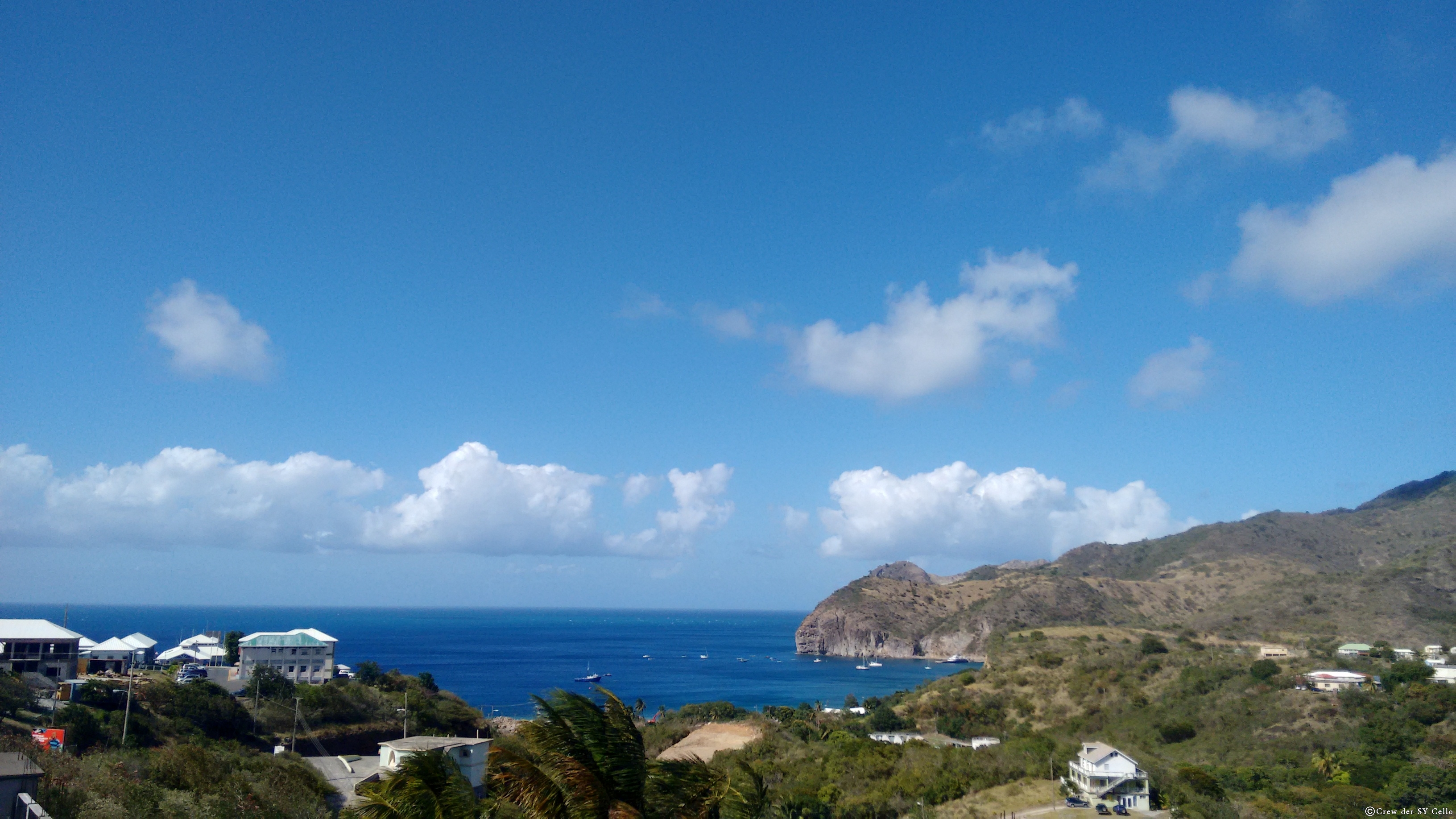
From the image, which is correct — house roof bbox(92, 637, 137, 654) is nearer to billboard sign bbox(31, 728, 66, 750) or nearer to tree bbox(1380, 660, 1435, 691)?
billboard sign bbox(31, 728, 66, 750)

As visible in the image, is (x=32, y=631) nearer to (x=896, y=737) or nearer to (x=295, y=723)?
(x=295, y=723)

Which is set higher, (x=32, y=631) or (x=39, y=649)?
(x=32, y=631)

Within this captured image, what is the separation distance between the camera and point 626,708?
281 inches

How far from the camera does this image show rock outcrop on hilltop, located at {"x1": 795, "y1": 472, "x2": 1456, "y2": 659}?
247ft

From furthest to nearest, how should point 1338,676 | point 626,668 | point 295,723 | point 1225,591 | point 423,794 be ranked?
point 626,668 < point 1225,591 < point 1338,676 < point 295,723 < point 423,794

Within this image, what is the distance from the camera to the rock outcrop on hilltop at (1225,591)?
247 ft

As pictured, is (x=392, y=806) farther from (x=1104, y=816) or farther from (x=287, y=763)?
(x=1104, y=816)

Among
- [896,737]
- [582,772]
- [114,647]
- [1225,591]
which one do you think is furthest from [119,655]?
[1225,591]

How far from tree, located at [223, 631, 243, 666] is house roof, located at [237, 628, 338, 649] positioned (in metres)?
3.75

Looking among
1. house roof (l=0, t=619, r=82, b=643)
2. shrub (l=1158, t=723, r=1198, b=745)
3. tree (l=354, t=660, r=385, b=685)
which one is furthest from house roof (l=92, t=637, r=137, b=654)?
shrub (l=1158, t=723, r=1198, b=745)

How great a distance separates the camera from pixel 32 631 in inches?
1726

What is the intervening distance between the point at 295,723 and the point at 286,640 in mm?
15010

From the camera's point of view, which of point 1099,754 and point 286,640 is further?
point 286,640

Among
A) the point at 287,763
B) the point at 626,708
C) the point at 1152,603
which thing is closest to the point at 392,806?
the point at 626,708
